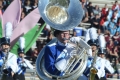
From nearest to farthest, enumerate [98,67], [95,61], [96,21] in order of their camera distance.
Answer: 1. [95,61]
2. [98,67]
3. [96,21]

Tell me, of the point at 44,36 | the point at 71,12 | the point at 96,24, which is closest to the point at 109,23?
the point at 96,24

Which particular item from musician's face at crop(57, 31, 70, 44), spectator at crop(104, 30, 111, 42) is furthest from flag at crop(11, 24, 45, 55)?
musician's face at crop(57, 31, 70, 44)

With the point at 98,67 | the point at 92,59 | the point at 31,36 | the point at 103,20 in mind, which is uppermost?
the point at 92,59

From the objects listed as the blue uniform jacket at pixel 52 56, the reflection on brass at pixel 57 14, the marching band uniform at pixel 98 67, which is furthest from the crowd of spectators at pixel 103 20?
the blue uniform jacket at pixel 52 56

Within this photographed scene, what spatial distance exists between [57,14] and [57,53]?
1.83 feet

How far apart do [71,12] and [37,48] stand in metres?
6.96

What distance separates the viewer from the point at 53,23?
7.51 meters

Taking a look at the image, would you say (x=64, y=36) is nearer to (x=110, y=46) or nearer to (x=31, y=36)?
(x=31, y=36)

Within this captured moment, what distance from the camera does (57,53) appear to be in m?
7.66

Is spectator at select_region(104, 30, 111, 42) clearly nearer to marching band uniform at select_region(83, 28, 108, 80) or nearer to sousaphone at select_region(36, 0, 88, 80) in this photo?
marching band uniform at select_region(83, 28, 108, 80)

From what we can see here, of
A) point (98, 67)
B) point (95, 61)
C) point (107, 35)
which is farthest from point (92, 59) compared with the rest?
point (107, 35)

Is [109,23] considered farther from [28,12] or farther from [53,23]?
[53,23]

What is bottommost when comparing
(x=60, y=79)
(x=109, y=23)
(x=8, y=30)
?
(x=109, y=23)

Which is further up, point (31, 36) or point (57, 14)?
point (57, 14)
